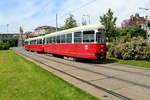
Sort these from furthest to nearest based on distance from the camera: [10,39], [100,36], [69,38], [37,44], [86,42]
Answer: [10,39] < [37,44] < [69,38] < [86,42] < [100,36]

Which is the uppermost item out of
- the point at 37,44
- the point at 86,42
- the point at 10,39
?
the point at 10,39

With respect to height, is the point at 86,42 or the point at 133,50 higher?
the point at 86,42

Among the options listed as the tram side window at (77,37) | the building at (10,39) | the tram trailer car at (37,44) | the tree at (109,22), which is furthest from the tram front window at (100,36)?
the building at (10,39)

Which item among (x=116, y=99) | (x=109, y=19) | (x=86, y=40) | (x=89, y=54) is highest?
(x=109, y=19)

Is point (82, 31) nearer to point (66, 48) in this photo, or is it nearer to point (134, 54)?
point (66, 48)

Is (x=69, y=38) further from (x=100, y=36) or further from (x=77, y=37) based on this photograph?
→ (x=100, y=36)

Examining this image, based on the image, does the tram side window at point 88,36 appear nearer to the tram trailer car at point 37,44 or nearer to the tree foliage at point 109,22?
the tram trailer car at point 37,44

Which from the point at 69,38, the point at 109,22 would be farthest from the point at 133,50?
the point at 109,22

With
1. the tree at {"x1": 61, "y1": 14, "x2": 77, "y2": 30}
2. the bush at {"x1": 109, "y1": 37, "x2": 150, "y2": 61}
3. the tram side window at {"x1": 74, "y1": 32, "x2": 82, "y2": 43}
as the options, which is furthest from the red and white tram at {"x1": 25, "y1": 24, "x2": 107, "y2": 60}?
the tree at {"x1": 61, "y1": 14, "x2": 77, "y2": 30}

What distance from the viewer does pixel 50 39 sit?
83.9 ft

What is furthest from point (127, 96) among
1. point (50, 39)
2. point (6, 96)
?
point (50, 39)

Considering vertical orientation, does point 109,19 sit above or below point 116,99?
above

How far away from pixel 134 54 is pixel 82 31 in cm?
561

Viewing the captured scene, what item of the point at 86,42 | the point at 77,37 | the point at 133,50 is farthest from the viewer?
the point at 133,50
